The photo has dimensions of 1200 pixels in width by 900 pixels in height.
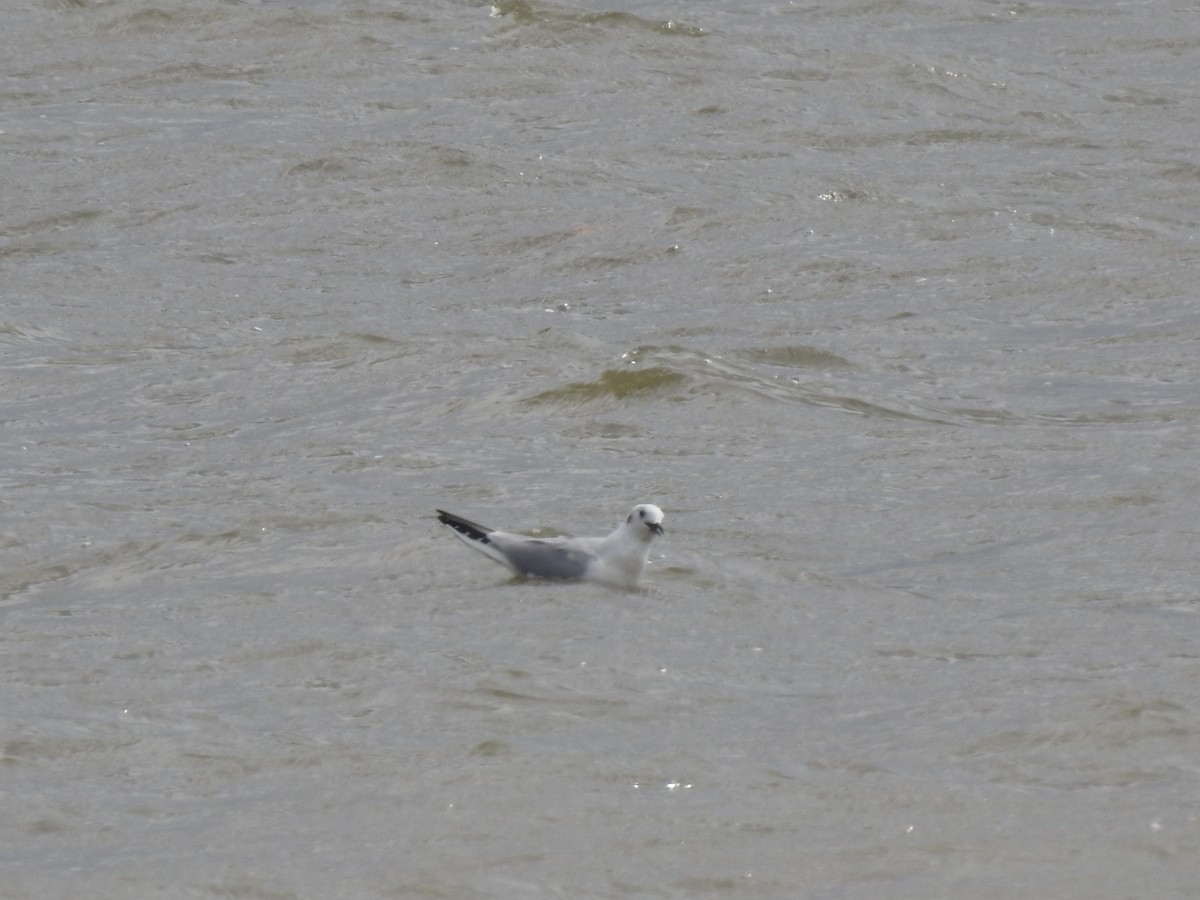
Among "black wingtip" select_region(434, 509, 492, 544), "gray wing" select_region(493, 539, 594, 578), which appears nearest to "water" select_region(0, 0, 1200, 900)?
"gray wing" select_region(493, 539, 594, 578)

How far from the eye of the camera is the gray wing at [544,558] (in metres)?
10.2

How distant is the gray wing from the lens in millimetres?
10250

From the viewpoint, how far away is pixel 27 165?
18.3m

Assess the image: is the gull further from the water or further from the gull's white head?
the water

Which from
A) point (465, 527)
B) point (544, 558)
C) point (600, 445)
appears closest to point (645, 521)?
point (544, 558)

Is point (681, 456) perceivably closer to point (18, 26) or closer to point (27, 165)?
point (27, 165)

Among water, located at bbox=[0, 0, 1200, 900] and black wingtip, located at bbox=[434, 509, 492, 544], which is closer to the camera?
water, located at bbox=[0, 0, 1200, 900]

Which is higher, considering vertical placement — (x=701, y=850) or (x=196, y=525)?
(x=701, y=850)

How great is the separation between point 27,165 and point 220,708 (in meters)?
10.6

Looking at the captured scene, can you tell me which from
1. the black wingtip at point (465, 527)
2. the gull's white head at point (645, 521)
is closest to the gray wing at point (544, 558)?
the black wingtip at point (465, 527)

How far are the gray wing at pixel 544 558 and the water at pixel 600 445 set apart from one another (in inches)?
3.5

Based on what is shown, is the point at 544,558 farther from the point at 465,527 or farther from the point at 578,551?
the point at 465,527

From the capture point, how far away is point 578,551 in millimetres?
10273

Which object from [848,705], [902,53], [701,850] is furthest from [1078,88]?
[701,850]
